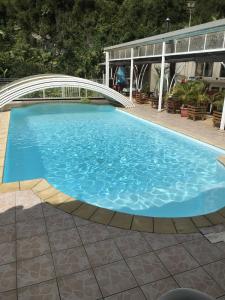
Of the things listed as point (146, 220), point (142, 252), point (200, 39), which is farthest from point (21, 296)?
point (200, 39)

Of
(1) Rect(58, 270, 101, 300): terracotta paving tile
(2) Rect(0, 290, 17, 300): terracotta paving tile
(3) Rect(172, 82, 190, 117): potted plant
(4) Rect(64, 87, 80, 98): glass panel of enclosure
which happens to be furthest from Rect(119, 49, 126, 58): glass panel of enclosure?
(2) Rect(0, 290, 17, 300): terracotta paving tile

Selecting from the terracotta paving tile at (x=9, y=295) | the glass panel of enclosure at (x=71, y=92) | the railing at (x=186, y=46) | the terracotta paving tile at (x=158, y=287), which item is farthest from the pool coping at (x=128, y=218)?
the glass panel of enclosure at (x=71, y=92)

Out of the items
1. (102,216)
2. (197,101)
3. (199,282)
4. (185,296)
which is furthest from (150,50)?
(185,296)

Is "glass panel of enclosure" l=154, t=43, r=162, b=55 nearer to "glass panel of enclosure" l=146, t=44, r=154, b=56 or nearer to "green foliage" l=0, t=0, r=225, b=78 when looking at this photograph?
"glass panel of enclosure" l=146, t=44, r=154, b=56

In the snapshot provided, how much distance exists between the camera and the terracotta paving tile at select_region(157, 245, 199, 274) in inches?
148

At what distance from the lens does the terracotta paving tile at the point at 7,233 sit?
4.32 m

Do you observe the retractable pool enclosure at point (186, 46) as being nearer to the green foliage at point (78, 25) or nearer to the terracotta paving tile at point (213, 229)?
the terracotta paving tile at point (213, 229)

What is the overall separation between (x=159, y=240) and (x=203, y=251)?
695mm

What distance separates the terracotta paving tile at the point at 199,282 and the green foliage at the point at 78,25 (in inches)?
1054

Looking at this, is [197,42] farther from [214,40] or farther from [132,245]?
[132,245]

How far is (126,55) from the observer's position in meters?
19.3

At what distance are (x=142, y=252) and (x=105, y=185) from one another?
141 inches

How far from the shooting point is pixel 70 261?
3.88m

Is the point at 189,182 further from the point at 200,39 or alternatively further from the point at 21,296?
the point at 200,39
